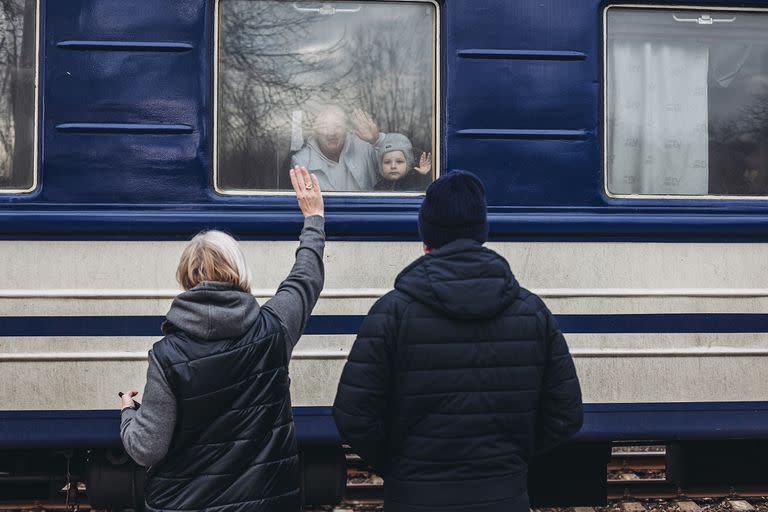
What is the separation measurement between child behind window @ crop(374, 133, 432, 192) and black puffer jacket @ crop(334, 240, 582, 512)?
5.19ft

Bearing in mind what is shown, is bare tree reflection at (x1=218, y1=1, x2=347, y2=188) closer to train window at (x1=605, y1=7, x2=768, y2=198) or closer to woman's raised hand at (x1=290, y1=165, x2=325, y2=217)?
woman's raised hand at (x1=290, y1=165, x2=325, y2=217)

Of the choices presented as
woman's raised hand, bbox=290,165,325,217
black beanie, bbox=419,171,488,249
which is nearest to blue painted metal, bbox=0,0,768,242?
woman's raised hand, bbox=290,165,325,217

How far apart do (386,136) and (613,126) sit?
1005mm

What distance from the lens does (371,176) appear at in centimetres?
386

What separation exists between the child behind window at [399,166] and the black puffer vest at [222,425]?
61.3 inches

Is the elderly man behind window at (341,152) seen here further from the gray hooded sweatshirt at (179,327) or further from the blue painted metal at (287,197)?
the gray hooded sweatshirt at (179,327)

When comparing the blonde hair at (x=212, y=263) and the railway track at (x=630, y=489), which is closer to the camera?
the blonde hair at (x=212, y=263)

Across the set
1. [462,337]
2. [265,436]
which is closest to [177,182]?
[265,436]

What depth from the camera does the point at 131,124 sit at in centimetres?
368

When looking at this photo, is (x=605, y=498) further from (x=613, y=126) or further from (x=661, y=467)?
(x=613, y=126)

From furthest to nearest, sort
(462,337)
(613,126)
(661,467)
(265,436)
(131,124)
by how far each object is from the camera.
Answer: (661,467) < (613,126) < (131,124) < (265,436) < (462,337)

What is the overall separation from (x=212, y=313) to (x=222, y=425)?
11.5 inches

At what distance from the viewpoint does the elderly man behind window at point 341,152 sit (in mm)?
3834

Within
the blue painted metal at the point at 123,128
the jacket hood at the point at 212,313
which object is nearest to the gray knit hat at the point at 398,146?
the blue painted metal at the point at 123,128
